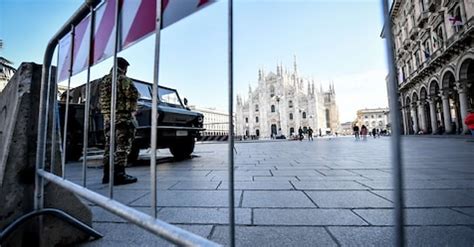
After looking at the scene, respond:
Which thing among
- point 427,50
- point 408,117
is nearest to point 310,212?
point 427,50

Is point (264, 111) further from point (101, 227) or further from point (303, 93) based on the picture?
point (101, 227)

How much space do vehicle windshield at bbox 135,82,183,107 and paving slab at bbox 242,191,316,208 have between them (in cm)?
468

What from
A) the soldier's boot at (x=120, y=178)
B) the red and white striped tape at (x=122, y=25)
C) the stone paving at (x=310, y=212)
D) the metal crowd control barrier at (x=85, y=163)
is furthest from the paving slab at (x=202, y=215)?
the soldier's boot at (x=120, y=178)

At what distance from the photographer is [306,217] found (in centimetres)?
189

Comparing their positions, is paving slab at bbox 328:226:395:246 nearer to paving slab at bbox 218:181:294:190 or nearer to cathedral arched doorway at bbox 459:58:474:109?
paving slab at bbox 218:181:294:190

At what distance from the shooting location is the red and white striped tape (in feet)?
3.66

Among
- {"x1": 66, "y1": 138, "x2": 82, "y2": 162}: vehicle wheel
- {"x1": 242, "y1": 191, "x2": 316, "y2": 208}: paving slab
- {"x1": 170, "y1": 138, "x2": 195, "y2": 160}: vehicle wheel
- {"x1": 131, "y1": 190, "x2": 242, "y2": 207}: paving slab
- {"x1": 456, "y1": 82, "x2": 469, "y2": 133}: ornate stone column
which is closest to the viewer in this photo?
{"x1": 242, "y1": 191, "x2": 316, "y2": 208}: paving slab

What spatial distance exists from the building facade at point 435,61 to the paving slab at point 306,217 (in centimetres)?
1083

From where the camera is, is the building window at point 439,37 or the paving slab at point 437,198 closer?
the paving slab at point 437,198

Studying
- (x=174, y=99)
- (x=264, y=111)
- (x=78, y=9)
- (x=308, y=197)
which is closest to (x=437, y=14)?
(x=174, y=99)

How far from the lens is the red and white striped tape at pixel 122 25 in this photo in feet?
3.66

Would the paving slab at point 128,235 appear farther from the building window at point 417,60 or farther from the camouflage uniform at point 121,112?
the building window at point 417,60

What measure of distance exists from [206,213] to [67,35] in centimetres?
178

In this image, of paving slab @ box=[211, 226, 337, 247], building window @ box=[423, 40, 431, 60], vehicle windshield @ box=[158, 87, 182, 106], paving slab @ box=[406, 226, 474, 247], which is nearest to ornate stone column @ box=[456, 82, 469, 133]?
building window @ box=[423, 40, 431, 60]
